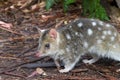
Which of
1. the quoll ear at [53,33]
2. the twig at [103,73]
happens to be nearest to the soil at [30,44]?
the twig at [103,73]

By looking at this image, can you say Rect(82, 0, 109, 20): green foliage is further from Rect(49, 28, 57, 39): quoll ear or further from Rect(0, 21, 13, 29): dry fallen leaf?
Rect(49, 28, 57, 39): quoll ear

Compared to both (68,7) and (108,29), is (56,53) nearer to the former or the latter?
(108,29)

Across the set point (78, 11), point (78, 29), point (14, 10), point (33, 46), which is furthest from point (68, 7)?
point (78, 29)

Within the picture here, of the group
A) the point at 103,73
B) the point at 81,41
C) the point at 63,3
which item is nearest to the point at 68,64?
the point at 81,41

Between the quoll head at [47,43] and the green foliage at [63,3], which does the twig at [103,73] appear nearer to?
the quoll head at [47,43]

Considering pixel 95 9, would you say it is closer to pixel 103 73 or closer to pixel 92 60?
pixel 92 60

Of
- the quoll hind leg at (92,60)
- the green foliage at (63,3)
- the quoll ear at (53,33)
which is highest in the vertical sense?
the quoll ear at (53,33)

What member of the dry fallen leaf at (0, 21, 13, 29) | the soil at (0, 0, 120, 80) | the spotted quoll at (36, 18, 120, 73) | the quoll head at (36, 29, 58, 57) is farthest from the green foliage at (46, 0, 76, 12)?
the quoll head at (36, 29, 58, 57)
